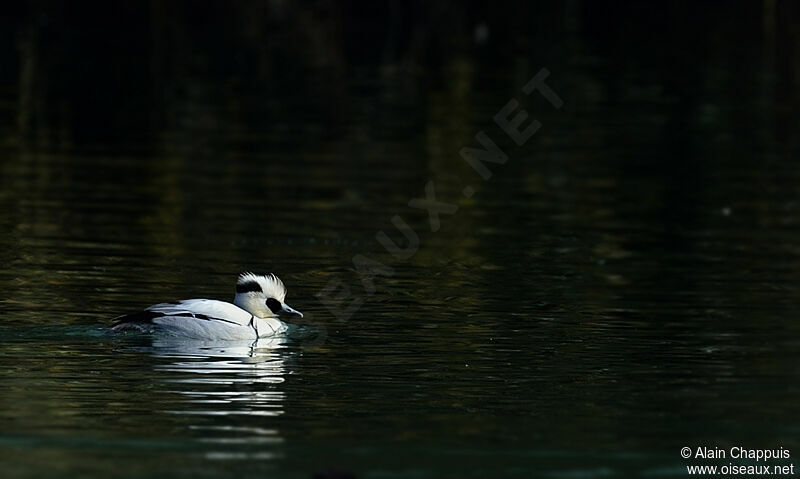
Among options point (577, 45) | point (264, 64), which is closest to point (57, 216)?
point (264, 64)

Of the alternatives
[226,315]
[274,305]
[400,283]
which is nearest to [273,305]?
[274,305]

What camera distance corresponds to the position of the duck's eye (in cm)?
1321

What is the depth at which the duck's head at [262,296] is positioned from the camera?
43.3 ft

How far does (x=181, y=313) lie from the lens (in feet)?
41.2

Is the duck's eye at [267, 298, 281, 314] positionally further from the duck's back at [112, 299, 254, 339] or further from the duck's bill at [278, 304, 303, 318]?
the duck's back at [112, 299, 254, 339]

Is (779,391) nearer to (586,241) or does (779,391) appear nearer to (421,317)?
(421,317)

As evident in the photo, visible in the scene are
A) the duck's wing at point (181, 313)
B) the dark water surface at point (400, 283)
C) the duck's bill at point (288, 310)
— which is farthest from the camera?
the duck's bill at point (288, 310)

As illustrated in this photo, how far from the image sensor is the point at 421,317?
13.8 metres

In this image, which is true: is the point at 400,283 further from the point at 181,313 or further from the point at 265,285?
the point at 181,313

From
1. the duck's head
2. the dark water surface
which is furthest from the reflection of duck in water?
the dark water surface

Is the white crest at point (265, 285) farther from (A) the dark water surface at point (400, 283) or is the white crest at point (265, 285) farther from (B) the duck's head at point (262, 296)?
(A) the dark water surface at point (400, 283)

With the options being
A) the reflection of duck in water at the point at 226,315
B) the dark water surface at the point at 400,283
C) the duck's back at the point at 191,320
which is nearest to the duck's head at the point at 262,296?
the reflection of duck in water at the point at 226,315

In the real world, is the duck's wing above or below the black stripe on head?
below

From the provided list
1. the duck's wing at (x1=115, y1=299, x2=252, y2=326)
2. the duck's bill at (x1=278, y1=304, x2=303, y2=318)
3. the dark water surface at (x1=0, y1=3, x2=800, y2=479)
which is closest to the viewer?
the dark water surface at (x1=0, y1=3, x2=800, y2=479)
